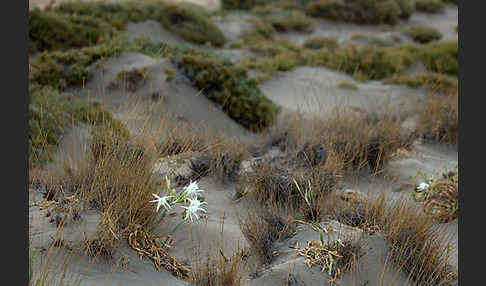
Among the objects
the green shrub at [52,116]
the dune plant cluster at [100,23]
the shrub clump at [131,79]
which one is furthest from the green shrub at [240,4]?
the green shrub at [52,116]

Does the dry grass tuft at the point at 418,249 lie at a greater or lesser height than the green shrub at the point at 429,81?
lesser

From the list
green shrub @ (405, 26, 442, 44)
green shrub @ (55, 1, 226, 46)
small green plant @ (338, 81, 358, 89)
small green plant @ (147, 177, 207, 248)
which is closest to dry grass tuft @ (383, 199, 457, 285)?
small green plant @ (147, 177, 207, 248)

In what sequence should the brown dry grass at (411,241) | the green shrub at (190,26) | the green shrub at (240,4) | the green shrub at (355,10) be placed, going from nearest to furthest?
the brown dry grass at (411,241) < the green shrub at (190,26) < the green shrub at (355,10) < the green shrub at (240,4)

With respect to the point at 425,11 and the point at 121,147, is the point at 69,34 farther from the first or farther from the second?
the point at 425,11

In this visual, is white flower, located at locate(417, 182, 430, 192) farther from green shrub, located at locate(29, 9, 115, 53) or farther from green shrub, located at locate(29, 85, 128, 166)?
green shrub, located at locate(29, 9, 115, 53)

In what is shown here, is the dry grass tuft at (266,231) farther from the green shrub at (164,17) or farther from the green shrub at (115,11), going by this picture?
the green shrub at (164,17)

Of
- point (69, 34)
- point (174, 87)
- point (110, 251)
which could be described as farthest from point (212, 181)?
point (69, 34)
